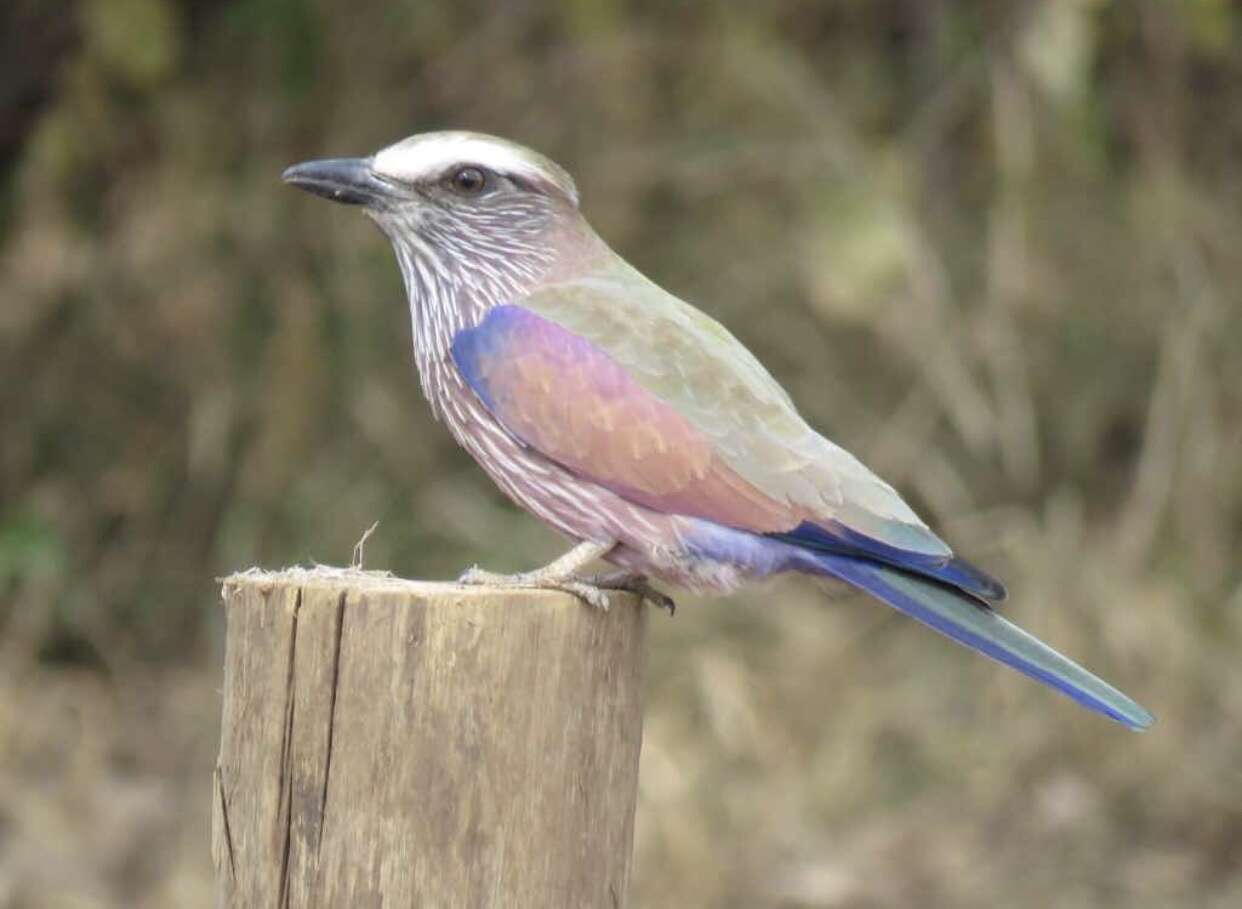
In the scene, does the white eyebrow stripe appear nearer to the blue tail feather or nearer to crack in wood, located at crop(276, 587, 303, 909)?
the blue tail feather

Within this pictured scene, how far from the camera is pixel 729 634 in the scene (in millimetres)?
8078

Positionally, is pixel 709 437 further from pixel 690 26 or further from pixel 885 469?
pixel 690 26

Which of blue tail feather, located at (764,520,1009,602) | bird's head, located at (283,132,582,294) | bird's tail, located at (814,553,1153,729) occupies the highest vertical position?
bird's head, located at (283,132,582,294)

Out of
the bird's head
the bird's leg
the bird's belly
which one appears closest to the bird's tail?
the bird's belly

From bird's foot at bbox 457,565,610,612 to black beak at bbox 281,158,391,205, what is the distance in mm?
1034

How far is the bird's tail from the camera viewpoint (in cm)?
363

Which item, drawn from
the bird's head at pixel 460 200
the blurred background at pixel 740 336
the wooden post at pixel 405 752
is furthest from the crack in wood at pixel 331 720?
the blurred background at pixel 740 336

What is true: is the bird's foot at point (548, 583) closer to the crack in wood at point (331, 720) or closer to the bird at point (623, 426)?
the bird at point (623, 426)

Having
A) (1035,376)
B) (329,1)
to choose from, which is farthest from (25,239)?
(1035,376)

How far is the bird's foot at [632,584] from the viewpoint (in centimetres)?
397

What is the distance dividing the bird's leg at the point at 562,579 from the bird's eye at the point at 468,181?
96 centimetres

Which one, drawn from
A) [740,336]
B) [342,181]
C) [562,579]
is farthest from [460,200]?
[740,336]

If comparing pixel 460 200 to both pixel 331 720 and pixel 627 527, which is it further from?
pixel 331 720

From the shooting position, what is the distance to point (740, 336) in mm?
8992
